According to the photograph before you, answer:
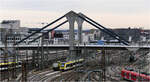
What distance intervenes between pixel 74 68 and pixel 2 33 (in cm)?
6830

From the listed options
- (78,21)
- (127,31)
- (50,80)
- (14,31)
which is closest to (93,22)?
(78,21)

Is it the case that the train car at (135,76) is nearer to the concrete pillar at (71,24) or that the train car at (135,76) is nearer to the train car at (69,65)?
the train car at (69,65)

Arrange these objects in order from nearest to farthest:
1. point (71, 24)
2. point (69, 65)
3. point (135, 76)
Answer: point (135, 76), point (69, 65), point (71, 24)

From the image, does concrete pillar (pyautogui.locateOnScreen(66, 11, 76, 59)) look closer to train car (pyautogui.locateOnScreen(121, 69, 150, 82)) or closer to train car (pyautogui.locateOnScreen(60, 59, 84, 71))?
train car (pyautogui.locateOnScreen(60, 59, 84, 71))

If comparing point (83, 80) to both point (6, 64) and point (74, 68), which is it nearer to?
point (74, 68)

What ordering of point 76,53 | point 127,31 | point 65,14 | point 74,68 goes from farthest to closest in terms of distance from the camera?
point 127,31
point 65,14
point 76,53
point 74,68

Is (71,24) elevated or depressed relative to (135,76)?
elevated

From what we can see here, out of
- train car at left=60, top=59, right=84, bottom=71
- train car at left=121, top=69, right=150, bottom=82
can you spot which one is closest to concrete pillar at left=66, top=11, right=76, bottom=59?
train car at left=60, top=59, right=84, bottom=71

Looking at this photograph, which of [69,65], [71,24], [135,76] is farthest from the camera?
[71,24]

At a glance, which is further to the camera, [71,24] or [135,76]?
[71,24]

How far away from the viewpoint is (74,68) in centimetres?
4462

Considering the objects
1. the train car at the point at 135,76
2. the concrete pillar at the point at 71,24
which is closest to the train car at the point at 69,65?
the train car at the point at 135,76

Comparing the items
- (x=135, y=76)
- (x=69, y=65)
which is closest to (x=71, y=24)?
(x=69, y=65)

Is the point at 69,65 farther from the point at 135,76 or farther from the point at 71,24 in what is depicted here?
the point at 71,24
